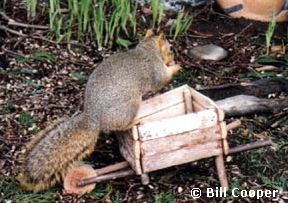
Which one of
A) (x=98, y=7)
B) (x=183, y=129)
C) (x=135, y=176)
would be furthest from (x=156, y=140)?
(x=98, y=7)

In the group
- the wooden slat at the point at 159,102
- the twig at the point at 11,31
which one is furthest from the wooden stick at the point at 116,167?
the twig at the point at 11,31

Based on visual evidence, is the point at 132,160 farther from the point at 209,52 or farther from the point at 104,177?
the point at 209,52

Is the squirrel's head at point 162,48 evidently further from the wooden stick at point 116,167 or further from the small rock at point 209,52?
the small rock at point 209,52

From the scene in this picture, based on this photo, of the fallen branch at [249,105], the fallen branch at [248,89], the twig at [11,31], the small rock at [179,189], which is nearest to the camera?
the small rock at [179,189]

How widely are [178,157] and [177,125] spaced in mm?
146

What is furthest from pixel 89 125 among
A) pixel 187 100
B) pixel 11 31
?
pixel 11 31

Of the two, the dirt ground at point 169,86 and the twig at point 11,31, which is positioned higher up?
the twig at point 11,31

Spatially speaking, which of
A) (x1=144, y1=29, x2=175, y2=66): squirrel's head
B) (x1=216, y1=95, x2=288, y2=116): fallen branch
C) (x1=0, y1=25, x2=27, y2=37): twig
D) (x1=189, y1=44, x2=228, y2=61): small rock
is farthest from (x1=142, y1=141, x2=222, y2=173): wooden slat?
(x1=0, y1=25, x2=27, y2=37): twig

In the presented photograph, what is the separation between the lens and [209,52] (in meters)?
5.00

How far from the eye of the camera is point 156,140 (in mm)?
3414

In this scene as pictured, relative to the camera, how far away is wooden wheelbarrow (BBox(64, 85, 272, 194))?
3.41 meters

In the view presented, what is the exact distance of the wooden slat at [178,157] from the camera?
136 inches

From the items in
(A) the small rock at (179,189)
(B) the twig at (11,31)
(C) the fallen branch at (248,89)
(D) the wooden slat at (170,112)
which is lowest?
(A) the small rock at (179,189)

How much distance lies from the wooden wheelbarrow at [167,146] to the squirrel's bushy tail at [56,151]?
6 cm
